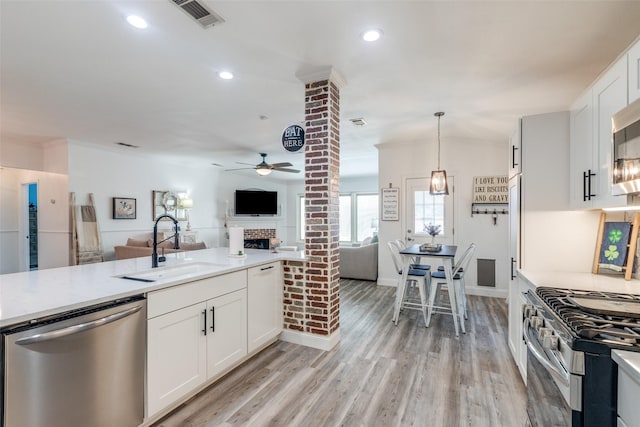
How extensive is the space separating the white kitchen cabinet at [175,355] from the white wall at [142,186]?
17.1 ft

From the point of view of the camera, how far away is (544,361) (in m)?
1.49

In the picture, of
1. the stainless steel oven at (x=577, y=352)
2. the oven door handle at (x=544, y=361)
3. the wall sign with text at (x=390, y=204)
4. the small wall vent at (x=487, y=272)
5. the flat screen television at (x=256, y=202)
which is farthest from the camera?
the flat screen television at (x=256, y=202)

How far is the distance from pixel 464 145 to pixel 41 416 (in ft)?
19.1

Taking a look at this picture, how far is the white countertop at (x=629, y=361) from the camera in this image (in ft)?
3.10

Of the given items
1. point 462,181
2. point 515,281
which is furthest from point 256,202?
point 515,281

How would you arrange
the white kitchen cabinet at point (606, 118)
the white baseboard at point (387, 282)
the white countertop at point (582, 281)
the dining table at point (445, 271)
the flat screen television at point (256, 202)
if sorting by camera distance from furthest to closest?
the flat screen television at point (256, 202), the white baseboard at point (387, 282), the dining table at point (445, 271), the white countertop at point (582, 281), the white kitchen cabinet at point (606, 118)

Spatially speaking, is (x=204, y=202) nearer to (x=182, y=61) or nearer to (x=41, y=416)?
(x=182, y=61)

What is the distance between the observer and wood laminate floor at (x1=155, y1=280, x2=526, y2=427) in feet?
6.62

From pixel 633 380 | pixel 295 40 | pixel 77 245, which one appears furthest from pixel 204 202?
pixel 633 380

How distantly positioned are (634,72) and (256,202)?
29.0ft

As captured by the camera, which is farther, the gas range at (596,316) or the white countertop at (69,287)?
the white countertop at (69,287)

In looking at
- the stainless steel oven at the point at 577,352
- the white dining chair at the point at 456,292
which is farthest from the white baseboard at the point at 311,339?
the stainless steel oven at the point at 577,352

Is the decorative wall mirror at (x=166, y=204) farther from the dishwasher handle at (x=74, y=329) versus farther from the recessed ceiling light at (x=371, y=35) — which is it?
the recessed ceiling light at (x=371, y=35)

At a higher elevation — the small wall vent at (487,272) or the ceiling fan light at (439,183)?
the ceiling fan light at (439,183)
